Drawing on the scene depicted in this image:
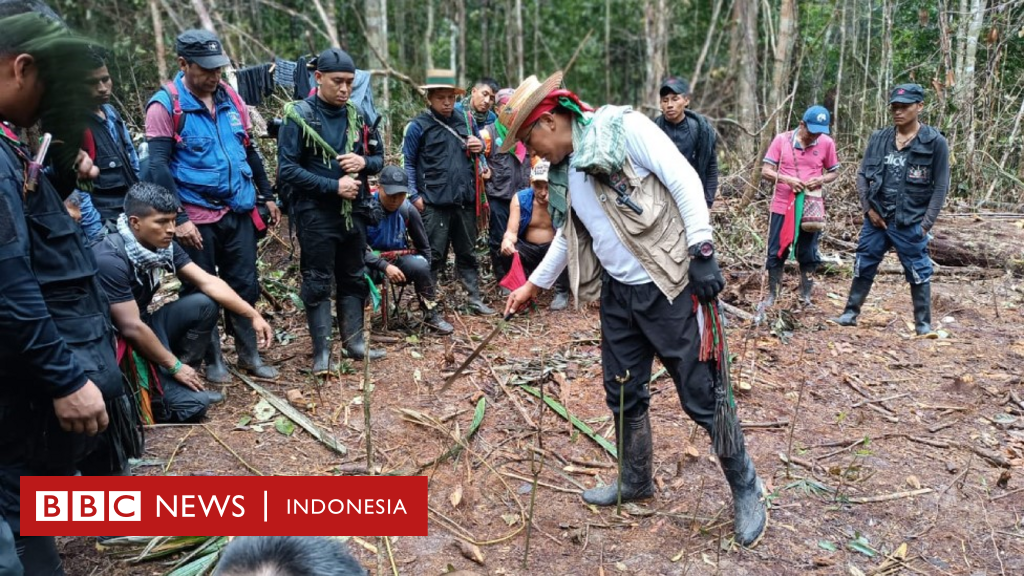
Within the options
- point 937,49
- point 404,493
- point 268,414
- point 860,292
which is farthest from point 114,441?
point 937,49

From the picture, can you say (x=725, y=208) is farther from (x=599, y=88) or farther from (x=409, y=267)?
(x=599, y=88)

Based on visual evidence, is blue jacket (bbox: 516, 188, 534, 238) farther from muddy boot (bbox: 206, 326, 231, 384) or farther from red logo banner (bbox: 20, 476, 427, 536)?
red logo banner (bbox: 20, 476, 427, 536)

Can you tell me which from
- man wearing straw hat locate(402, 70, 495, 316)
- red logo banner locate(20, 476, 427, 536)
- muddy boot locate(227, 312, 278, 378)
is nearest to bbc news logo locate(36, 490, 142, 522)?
red logo banner locate(20, 476, 427, 536)

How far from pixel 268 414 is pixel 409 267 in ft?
5.86

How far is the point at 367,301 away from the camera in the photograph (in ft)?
18.4

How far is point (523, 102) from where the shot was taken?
2.96 metres

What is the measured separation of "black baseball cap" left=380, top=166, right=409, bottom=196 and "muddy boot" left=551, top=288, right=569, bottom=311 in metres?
1.86

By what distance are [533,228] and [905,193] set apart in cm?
321

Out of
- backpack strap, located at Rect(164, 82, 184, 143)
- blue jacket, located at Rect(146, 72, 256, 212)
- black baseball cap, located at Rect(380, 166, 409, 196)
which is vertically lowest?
black baseball cap, located at Rect(380, 166, 409, 196)

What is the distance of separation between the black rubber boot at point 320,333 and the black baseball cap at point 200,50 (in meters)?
1.67

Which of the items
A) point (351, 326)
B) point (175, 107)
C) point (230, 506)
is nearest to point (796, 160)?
point (351, 326)

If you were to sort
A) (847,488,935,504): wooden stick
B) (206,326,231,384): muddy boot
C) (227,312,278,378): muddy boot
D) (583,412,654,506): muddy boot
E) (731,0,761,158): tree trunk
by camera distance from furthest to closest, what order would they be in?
(731,0,761,158): tree trunk
(227,312,278,378): muddy boot
(206,326,231,384): muddy boot
(847,488,935,504): wooden stick
(583,412,654,506): muddy boot

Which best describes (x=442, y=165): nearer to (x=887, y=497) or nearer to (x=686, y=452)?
(x=686, y=452)

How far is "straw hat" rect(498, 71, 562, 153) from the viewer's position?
294cm
